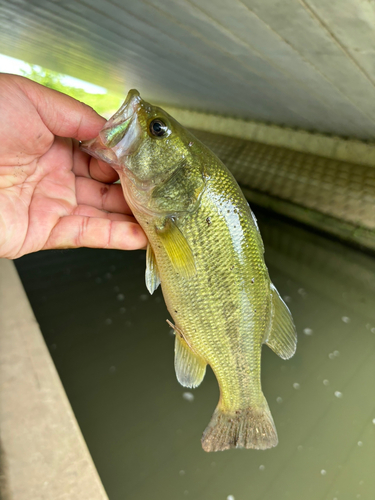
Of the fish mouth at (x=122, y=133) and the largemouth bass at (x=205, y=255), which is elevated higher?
the fish mouth at (x=122, y=133)

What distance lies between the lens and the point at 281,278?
3.62 meters

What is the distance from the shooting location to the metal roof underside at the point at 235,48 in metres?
2.06

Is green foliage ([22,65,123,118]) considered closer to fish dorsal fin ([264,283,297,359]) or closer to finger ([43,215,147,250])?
finger ([43,215,147,250])

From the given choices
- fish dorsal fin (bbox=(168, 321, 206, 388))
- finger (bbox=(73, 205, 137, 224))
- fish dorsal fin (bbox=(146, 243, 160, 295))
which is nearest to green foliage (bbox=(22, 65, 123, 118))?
finger (bbox=(73, 205, 137, 224))

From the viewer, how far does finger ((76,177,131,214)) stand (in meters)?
1.84

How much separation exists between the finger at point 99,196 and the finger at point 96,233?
0.54 feet

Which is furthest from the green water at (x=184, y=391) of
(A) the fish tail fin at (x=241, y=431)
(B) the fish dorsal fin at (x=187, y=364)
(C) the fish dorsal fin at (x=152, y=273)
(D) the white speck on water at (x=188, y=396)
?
(C) the fish dorsal fin at (x=152, y=273)

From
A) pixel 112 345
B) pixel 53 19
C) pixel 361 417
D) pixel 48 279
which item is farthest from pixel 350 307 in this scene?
pixel 53 19

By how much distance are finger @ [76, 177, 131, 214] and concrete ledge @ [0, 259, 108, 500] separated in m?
1.02

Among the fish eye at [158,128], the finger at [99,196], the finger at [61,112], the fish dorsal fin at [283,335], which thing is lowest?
the fish dorsal fin at [283,335]

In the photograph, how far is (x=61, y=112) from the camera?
5.11ft

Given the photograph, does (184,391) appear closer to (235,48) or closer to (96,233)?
(96,233)

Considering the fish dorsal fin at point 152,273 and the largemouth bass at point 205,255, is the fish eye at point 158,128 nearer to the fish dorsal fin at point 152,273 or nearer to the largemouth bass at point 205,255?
the largemouth bass at point 205,255

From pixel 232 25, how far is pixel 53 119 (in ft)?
5.10
